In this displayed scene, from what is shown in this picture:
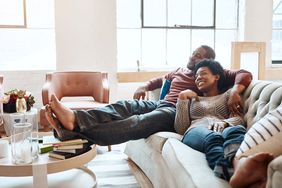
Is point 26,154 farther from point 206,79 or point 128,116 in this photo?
point 206,79

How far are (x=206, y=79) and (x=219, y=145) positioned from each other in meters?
0.77

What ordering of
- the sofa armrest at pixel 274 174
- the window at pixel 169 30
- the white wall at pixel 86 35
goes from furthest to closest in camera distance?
the window at pixel 169 30, the white wall at pixel 86 35, the sofa armrest at pixel 274 174

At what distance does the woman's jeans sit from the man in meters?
0.43

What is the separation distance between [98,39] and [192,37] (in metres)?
1.28


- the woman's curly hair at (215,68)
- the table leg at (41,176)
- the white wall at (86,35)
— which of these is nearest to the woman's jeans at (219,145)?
the woman's curly hair at (215,68)

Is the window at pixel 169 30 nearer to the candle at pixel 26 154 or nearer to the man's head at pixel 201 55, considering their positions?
the man's head at pixel 201 55

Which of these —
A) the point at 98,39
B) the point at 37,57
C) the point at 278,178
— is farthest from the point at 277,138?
the point at 37,57

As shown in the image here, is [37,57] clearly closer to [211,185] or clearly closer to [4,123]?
[4,123]

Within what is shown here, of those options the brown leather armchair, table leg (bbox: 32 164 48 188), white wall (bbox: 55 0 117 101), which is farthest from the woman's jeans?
white wall (bbox: 55 0 117 101)

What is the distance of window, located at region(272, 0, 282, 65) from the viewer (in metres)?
4.75

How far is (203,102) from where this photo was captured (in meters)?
2.37

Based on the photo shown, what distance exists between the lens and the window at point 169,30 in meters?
4.46

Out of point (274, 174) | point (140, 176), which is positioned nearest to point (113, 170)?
point (140, 176)

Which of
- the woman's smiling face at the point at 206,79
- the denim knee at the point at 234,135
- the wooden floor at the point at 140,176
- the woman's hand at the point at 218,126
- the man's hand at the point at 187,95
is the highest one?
the woman's smiling face at the point at 206,79
